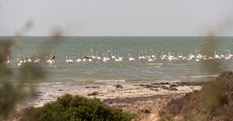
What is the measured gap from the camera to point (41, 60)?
153 inches

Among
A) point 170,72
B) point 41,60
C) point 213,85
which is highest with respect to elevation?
point 41,60

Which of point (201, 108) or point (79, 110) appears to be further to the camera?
point (79, 110)

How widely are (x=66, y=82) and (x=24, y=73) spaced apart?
127 feet

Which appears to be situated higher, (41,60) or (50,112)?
(41,60)

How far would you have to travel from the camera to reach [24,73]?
13.1 ft

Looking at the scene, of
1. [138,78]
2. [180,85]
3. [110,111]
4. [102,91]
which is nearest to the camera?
[110,111]

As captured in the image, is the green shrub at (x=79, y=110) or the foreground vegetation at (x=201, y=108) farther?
the green shrub at (x=79, y=110)

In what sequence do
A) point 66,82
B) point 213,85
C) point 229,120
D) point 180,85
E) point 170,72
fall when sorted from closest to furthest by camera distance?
point 213,85 < point 229,120 < point 180,85 < point 66,82 < point 170,72

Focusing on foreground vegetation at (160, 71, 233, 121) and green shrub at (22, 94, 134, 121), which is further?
green shrub at (22, 94, 134, 121)

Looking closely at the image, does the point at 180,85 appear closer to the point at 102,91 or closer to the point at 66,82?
the point at 102,91

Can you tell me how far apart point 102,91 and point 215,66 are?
2972cm

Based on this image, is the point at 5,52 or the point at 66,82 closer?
the point at 5,52

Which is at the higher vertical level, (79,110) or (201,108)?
(201,108)

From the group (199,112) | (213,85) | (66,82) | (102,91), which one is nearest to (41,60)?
(213,85)
